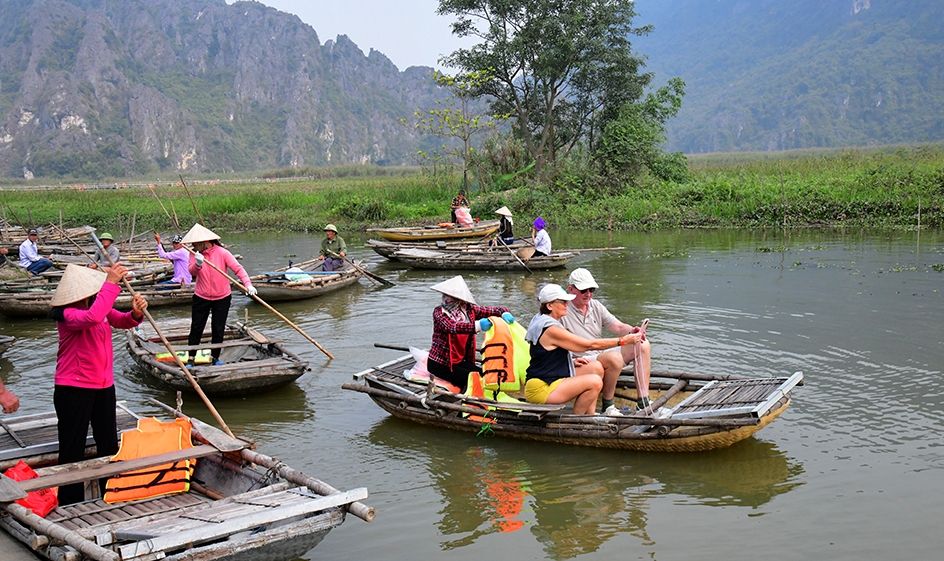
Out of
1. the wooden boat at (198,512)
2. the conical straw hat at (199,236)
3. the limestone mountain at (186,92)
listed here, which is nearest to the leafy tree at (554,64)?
the conical straw hat at (199,236)

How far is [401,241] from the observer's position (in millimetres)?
19672

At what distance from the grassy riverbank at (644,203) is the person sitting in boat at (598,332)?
15895 mm

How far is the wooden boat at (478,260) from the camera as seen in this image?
15859 mm

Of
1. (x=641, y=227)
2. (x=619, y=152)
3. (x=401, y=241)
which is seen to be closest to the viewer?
(x=401, y=241)

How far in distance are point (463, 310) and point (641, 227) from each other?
17.0m

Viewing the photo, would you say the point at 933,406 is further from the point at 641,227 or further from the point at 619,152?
the point at 619,152

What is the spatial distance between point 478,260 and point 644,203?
9450 mm

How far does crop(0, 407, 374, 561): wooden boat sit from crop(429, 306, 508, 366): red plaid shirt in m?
2.10

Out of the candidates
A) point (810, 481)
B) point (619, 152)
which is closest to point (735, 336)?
point (810, 481)

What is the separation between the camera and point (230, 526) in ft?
13.4

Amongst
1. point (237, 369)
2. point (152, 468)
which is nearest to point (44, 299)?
point (237, 369)

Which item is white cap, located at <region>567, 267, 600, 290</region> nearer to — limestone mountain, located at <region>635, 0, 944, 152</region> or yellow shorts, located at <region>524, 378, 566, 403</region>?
yellow shorts, located at <region>524, 378, 566, 403</region>

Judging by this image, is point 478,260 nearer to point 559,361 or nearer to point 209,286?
point 209,286

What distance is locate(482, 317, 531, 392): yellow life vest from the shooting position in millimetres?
6609
